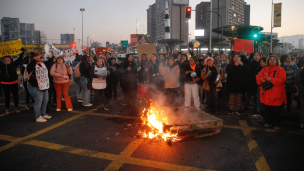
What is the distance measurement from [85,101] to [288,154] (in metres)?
6.49

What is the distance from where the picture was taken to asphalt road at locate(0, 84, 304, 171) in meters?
3.23

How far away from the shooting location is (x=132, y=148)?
12.6 ft

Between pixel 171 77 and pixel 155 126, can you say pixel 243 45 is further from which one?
pixel 155 126

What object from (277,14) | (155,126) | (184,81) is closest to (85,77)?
(184,81)

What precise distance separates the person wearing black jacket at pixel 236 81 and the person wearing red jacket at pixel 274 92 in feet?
2.94

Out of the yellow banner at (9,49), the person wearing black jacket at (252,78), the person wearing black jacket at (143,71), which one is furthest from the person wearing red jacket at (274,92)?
the yellow banner at (9,49)

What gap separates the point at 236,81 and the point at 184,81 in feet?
5.58

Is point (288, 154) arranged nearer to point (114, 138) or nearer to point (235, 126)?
point (235, 126)

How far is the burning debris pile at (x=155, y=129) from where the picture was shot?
409 centimetres

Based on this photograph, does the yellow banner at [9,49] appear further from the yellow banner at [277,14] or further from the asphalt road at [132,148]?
the yellow banner at [277,14]

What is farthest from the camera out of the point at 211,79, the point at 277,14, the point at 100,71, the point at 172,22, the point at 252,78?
the point at 172,22

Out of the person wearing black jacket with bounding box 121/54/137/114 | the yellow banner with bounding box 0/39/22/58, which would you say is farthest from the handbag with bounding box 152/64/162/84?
the yellow banner with bounding box 0/39/22/58

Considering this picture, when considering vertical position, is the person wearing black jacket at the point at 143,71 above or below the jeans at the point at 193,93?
above

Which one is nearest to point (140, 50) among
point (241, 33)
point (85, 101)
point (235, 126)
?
point (85, 101)
